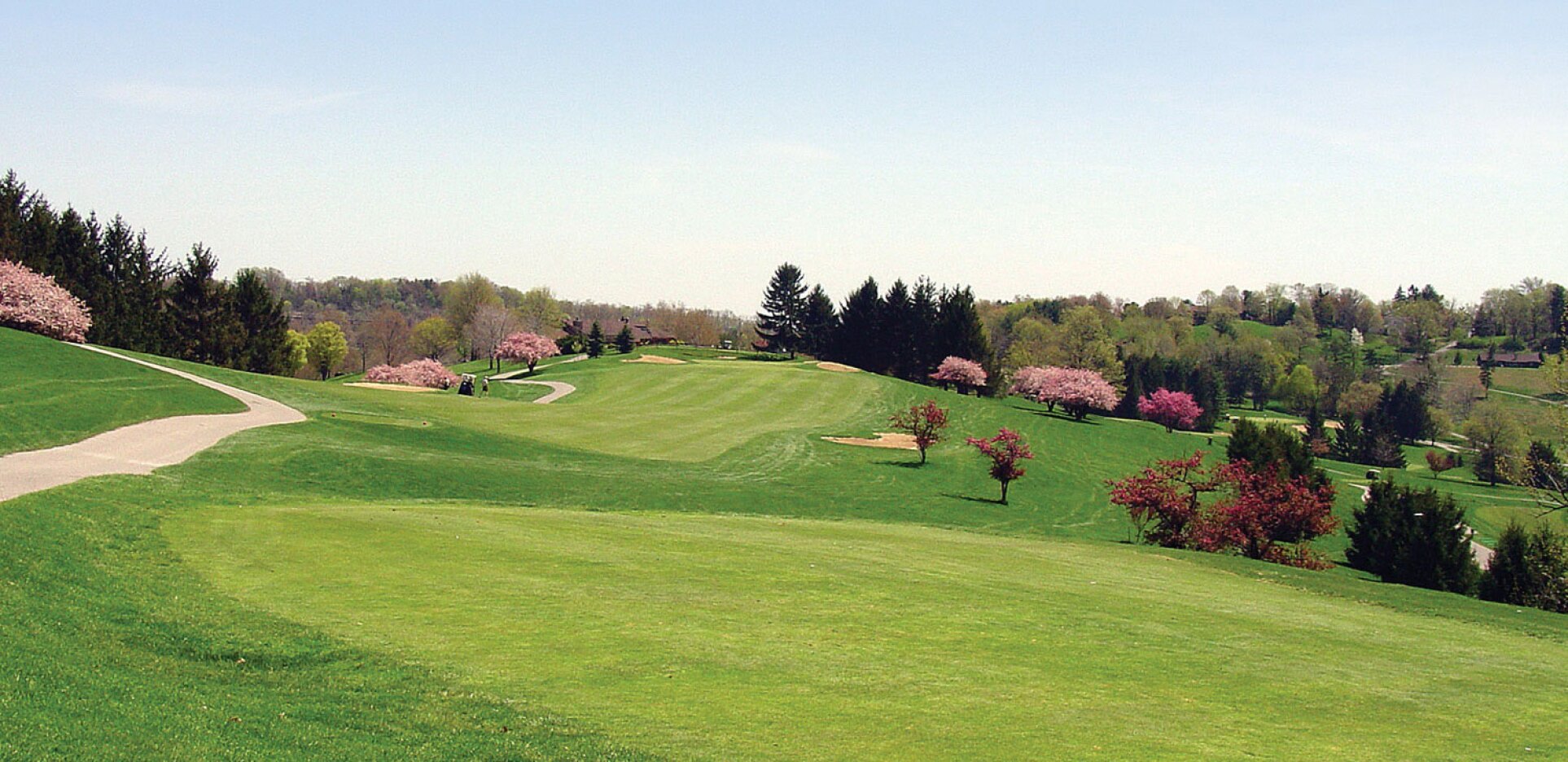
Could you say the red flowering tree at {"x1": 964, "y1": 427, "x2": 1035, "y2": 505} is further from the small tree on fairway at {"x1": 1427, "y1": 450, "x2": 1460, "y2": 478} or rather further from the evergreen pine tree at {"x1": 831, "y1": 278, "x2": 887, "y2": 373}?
the small tree on fairway at {"x1": 1427, "y1": 450, "x2": 1460, "y2": 478}

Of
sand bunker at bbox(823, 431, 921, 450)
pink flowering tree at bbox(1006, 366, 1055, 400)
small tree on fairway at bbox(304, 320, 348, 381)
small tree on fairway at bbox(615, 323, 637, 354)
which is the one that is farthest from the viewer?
small tree on fairway at bbox(304, 320, 348, 381)

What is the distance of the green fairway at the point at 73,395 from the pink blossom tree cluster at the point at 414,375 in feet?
111

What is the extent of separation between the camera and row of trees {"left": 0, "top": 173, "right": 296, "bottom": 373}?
62.8 metres

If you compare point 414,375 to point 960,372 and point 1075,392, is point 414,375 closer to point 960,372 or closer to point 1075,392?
point 960,372

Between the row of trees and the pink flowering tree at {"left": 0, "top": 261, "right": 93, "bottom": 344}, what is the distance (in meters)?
3.75

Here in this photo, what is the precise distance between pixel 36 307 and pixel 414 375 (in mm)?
29691

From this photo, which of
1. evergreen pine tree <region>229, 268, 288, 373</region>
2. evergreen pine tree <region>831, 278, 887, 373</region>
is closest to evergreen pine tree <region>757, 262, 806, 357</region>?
evergreen pine tree <region>831, 278, 887, 373</region>

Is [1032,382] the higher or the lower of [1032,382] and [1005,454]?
the higher

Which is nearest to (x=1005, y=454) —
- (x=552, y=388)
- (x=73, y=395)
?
(x=73, y=395)

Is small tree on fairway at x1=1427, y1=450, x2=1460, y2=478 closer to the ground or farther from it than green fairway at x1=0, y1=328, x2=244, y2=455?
farther from it

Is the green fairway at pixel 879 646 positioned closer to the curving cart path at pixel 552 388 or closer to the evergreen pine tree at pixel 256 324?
the curving cart path at pixel 552 388

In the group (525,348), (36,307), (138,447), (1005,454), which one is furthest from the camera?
(525,348)

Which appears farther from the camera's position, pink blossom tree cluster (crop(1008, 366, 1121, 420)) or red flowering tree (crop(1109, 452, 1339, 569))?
pink blossom tree cluster (crop(1008, 366, 1121, 420))

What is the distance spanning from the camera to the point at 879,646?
13.3m
